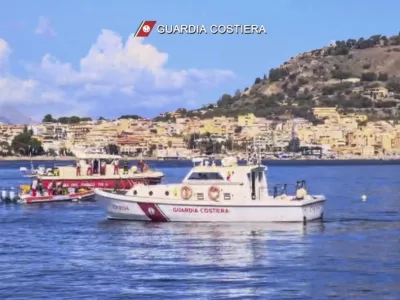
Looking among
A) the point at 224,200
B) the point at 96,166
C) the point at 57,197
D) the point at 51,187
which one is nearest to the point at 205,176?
the point at 224,200

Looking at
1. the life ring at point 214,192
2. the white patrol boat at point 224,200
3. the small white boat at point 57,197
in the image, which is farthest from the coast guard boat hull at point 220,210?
the small white boat at point 57,197

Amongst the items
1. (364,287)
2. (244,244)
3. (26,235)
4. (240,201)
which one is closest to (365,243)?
(244,244)

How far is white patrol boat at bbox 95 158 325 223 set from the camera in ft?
128

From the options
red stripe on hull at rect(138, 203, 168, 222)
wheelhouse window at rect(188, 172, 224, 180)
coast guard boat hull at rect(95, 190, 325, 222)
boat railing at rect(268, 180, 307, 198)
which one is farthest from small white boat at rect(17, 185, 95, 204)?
wheelhouse window at rect(188, 172, 224, 180)

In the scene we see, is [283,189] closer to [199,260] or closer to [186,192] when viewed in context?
[186,192]

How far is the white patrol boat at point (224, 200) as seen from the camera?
38875mm

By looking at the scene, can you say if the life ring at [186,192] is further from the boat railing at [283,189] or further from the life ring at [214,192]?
the boat railing at [283,189]

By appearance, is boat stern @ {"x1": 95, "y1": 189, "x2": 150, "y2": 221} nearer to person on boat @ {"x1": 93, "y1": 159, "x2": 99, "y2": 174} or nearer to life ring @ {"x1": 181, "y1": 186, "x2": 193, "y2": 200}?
life ring @ {"x1": 181, "y1": 186, "x2": 193, "y2": 200}

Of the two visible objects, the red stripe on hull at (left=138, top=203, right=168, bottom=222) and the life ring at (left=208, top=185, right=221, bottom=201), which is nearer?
Result: the life ring at (left=208, top=185, right=221, bottom=201)

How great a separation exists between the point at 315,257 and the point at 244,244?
3.66 meters

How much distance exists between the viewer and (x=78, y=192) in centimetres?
5831

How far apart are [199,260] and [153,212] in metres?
10.7

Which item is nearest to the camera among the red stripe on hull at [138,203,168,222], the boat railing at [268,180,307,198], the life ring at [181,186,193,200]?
the life ring at [181,186,193,200]

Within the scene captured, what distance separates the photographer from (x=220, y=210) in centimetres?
3925
